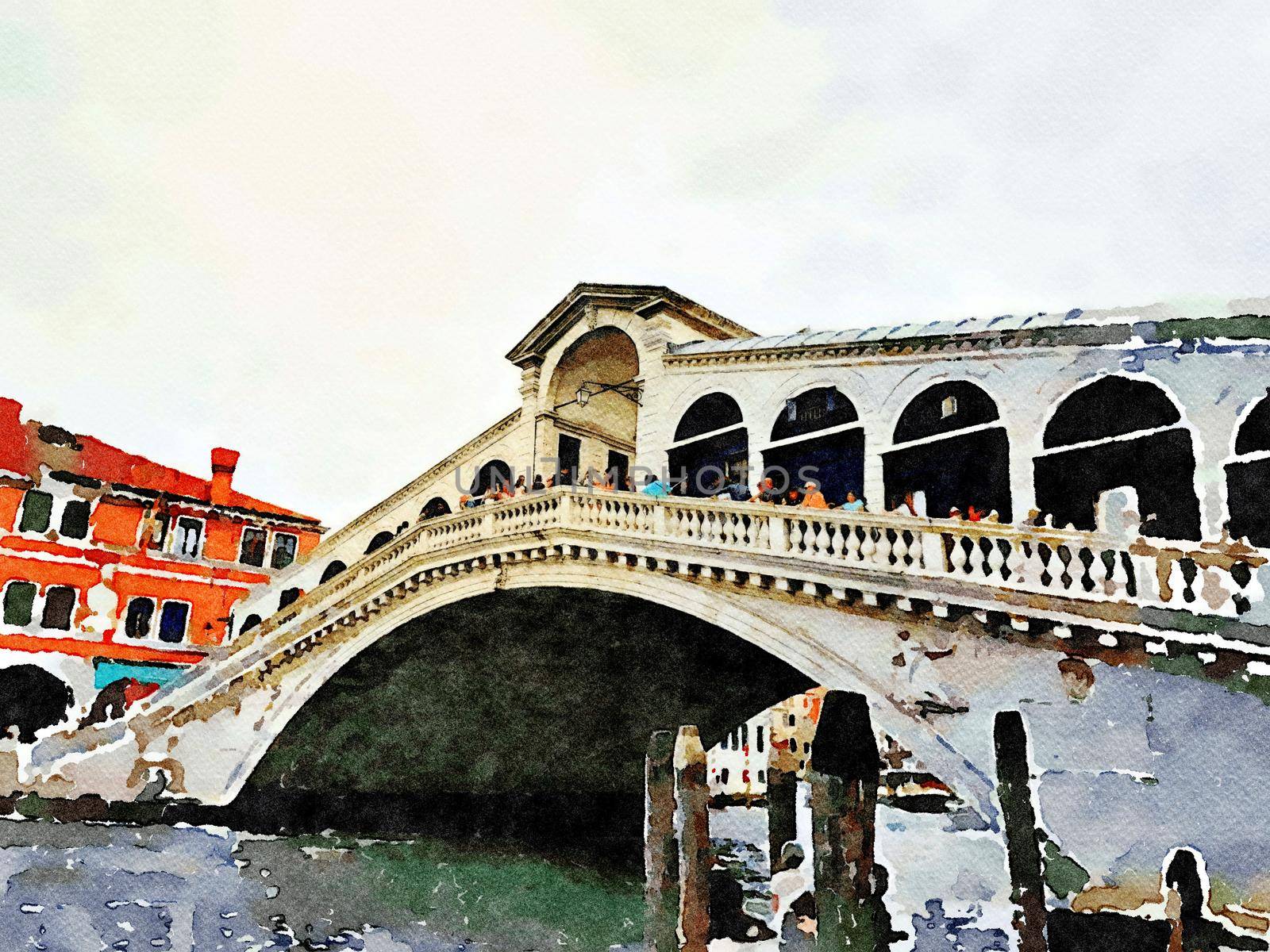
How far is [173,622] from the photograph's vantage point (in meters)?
18.7

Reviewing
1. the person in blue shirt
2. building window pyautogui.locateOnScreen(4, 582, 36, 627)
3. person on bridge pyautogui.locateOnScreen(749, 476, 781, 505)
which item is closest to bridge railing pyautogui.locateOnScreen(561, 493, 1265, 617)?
the person in blue shirt

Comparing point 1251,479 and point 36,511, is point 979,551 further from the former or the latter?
point 36,511

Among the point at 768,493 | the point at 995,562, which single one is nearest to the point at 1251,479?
the point at 995,562

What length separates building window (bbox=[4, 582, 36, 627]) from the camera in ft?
54.6

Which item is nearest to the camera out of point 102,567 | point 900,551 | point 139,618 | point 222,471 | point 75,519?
point 900,551

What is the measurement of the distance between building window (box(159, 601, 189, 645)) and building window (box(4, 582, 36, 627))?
2332mm

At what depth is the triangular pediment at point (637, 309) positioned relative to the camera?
12.6 metres

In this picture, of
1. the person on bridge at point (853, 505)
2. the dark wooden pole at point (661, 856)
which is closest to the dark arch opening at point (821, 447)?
the person on bridge at point (853, 505)

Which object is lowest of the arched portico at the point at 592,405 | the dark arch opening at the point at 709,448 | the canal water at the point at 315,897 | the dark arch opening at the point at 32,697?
the canal water at the point at 315,897

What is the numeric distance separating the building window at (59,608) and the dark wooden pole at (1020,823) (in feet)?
55.6

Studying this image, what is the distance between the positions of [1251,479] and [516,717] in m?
11.9

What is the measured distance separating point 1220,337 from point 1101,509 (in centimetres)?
172

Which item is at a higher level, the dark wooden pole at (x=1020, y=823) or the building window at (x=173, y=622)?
the building window at (x=173, y=622)

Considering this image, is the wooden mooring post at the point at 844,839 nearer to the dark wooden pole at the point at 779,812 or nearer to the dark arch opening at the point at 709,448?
the dark wooden pole at the point at 779,812
